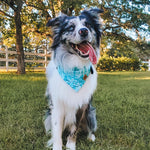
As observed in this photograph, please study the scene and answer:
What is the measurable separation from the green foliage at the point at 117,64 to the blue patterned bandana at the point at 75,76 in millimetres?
16173

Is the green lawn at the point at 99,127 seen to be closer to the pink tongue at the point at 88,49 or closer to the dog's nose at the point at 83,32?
the pink tongue at the point at 88,49

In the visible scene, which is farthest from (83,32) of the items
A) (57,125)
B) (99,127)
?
(99,127)

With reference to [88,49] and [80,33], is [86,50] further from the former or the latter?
[80,33]

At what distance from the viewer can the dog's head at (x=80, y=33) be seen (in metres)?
2.16

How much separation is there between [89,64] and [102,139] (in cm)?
116

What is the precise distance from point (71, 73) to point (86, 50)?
1.28 ft

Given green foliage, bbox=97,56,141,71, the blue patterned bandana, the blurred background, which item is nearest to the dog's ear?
the blue patterned bandana

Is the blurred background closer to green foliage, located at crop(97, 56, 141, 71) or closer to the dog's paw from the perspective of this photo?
green foliage, located at crop(97, 56, 141, 71)

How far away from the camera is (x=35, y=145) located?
221cm

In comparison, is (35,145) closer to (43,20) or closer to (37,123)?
(37,123)

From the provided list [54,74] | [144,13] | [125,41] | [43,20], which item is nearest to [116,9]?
[144,13]

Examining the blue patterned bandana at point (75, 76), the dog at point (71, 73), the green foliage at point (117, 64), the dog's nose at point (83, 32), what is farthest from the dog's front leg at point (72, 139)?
the green foliage at point (117, 64)

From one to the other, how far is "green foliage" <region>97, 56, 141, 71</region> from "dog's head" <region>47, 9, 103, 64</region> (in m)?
16.0

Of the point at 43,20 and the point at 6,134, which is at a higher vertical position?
the point at 43,20
